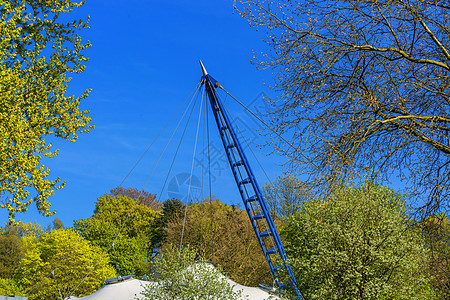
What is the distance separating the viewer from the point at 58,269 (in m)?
38.6

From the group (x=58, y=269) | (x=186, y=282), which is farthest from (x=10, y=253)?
(x=186, y=282)

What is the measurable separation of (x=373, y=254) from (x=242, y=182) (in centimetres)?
1029

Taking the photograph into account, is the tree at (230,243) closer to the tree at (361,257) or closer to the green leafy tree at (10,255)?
the tree at (361,257)

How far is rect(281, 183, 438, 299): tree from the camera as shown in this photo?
16125 mm

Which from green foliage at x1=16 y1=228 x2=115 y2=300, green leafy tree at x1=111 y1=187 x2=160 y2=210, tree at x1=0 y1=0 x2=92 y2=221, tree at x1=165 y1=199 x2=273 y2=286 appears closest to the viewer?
tree at x1=0 y1=0 x2=92 y2=221

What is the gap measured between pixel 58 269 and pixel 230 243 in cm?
1642

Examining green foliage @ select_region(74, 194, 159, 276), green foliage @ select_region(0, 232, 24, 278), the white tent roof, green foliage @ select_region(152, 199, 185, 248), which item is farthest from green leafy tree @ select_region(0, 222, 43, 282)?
the white tent roof

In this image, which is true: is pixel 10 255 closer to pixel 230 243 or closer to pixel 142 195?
pixel 142 195

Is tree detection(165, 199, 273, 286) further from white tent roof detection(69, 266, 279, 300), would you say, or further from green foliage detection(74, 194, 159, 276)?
green foliage detection(74, 194, 159, 276)

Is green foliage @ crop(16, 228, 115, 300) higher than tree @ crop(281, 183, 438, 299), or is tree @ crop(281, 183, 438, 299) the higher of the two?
green foliage @ crop(16, 228, 115, 300)

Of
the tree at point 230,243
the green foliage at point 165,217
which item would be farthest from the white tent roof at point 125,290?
the green foliage at point 165,217

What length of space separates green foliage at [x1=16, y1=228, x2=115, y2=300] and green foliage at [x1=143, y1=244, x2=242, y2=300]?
78.7ft

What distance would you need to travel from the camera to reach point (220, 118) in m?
26.5

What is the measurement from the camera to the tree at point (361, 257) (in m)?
16.1
